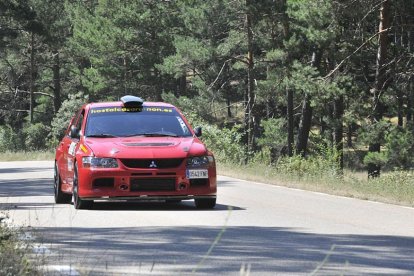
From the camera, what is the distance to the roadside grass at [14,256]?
7.27 m

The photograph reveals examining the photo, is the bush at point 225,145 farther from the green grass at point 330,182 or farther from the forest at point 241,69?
the green grass at point 330,182

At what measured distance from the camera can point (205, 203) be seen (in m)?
15.0

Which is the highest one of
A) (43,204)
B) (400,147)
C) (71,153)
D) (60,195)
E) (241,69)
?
(71,153)

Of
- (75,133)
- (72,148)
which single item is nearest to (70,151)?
(72,148)

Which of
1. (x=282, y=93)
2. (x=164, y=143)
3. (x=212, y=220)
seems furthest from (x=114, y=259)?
(x=282, y=93)

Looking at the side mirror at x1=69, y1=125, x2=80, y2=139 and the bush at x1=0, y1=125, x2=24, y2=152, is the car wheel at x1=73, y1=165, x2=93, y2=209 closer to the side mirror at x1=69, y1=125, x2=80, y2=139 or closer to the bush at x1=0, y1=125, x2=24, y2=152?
the side mirror at x1=69, y1=125, x2=80, y2=139

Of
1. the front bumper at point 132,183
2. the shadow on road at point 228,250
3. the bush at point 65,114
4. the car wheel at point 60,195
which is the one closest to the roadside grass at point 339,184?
the front bumper at point 132,183

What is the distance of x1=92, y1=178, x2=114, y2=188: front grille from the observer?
14375 millimetres

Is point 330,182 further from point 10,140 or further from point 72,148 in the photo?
point 10,140

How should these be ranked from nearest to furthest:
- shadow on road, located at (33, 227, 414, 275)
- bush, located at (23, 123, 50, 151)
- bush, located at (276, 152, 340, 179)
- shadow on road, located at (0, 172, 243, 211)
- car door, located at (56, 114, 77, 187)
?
shadow on road, located at (33, 227, 414, 275)
shadow on road, located at (0, 172, 243, 211)
car door, located at (56, 114, 77, 187)
bush, located at (276, 152, 340, 179)
bush, located at (23, 123, 50, 151)

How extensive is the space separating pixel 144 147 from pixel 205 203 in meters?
1.34

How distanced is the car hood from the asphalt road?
0.85 metres

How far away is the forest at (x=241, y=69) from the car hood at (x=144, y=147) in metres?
12.2

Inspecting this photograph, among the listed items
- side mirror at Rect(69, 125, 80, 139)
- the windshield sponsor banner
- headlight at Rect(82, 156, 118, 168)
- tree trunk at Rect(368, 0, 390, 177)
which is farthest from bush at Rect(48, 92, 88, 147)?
headlight at Rect(82, 156, 118, 168)
